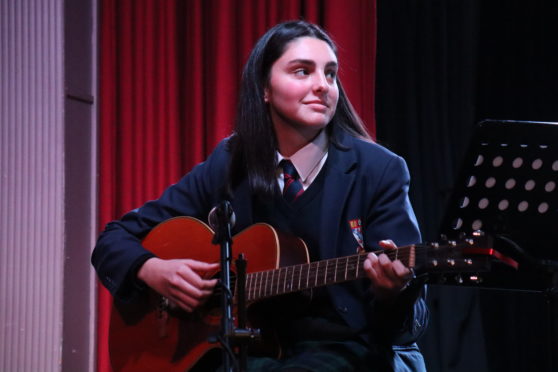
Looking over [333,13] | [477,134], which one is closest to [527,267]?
[477,134]

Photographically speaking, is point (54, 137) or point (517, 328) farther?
point (54, 137)

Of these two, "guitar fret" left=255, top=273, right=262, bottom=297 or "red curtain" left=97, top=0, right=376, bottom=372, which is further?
"red curtain" left=97, top=0, right=376, bottom=372

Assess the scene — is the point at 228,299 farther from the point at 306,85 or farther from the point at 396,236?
the point at 306,85

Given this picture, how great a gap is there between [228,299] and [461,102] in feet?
6.92

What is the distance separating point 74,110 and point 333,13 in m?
1.50

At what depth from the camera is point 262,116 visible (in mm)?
2721

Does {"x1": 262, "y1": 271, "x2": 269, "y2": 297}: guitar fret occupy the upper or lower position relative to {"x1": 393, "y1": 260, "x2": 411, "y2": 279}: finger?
lower

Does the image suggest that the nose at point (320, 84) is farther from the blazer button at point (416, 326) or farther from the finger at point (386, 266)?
the blazer button at point (416, 326)

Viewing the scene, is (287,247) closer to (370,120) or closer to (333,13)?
(370,120)

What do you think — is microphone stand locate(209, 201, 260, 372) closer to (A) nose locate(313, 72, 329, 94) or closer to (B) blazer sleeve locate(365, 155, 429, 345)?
(B) blazer sleeve locate(365, 155, 429, 345)

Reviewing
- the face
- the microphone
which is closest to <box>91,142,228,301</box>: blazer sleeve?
the face

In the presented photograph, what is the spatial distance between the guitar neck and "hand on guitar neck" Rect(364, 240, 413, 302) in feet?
0.06

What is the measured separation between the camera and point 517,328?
11.1 feet

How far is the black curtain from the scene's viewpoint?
11.1 feet
